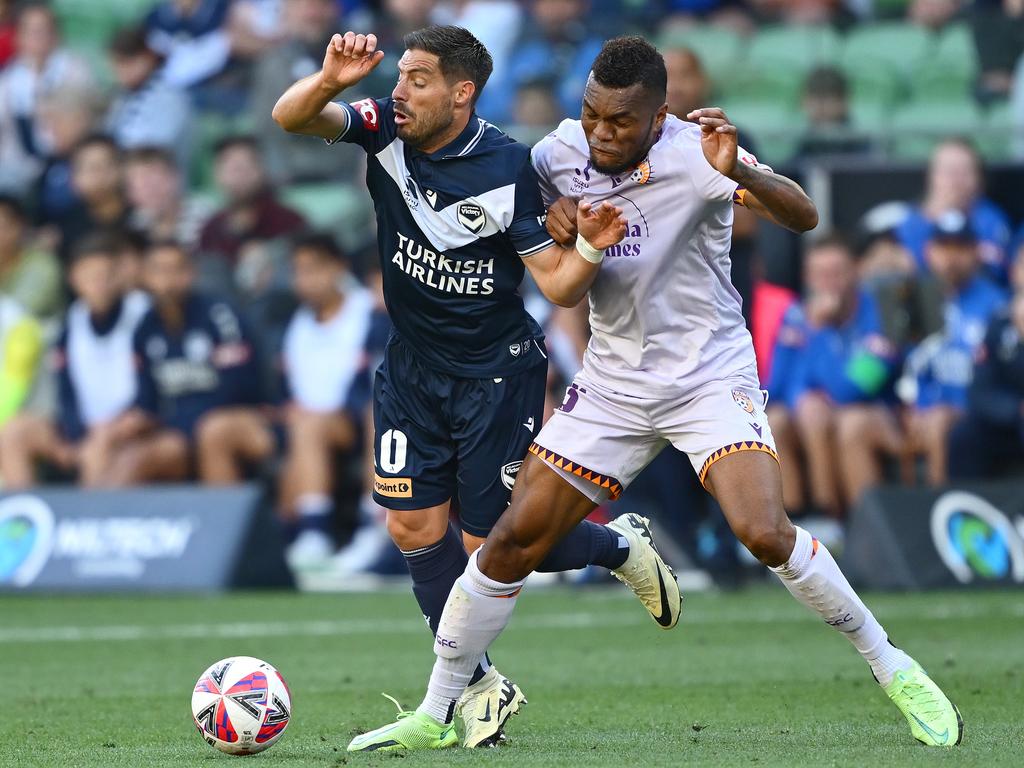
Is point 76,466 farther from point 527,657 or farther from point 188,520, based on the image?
point 527,657

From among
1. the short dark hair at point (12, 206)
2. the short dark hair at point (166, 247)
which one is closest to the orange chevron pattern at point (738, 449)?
the short dark hair at point (166, 247)

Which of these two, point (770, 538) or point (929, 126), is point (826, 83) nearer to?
point (929, 126)

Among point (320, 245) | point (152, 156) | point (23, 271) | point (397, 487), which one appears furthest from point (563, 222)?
point (23, 271)

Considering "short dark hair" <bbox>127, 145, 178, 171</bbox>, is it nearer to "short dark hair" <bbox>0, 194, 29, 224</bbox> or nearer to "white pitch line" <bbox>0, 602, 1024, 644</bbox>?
"short dark hair" <bbox>0, 194, 29, 224</bbox>

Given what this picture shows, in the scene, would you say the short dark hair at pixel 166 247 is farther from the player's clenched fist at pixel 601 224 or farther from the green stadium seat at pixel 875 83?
the player's clenched fist at pixel 601 224

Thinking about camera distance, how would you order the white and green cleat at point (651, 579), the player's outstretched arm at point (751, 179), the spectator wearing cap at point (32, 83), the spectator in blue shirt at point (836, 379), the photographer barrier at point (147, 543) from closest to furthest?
the player's outstretched arm at point (751, 179) < the white and green cleat at point (651, 579) < the photographer barrier at point (147, 543) < the spectator in blue shirt at point (836, 379) < the spectator wearing cap at point (32, 83)

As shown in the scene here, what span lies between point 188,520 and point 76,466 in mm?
1936

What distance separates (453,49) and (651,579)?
2.16m

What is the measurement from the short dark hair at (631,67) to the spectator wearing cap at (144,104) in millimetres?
10304

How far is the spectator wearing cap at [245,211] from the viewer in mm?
15117

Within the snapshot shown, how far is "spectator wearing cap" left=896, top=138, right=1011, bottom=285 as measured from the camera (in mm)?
13352

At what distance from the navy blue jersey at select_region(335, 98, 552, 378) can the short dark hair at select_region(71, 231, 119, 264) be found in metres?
7.89

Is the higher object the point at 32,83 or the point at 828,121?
the point at 828,121

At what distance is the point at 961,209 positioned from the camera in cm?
1339
